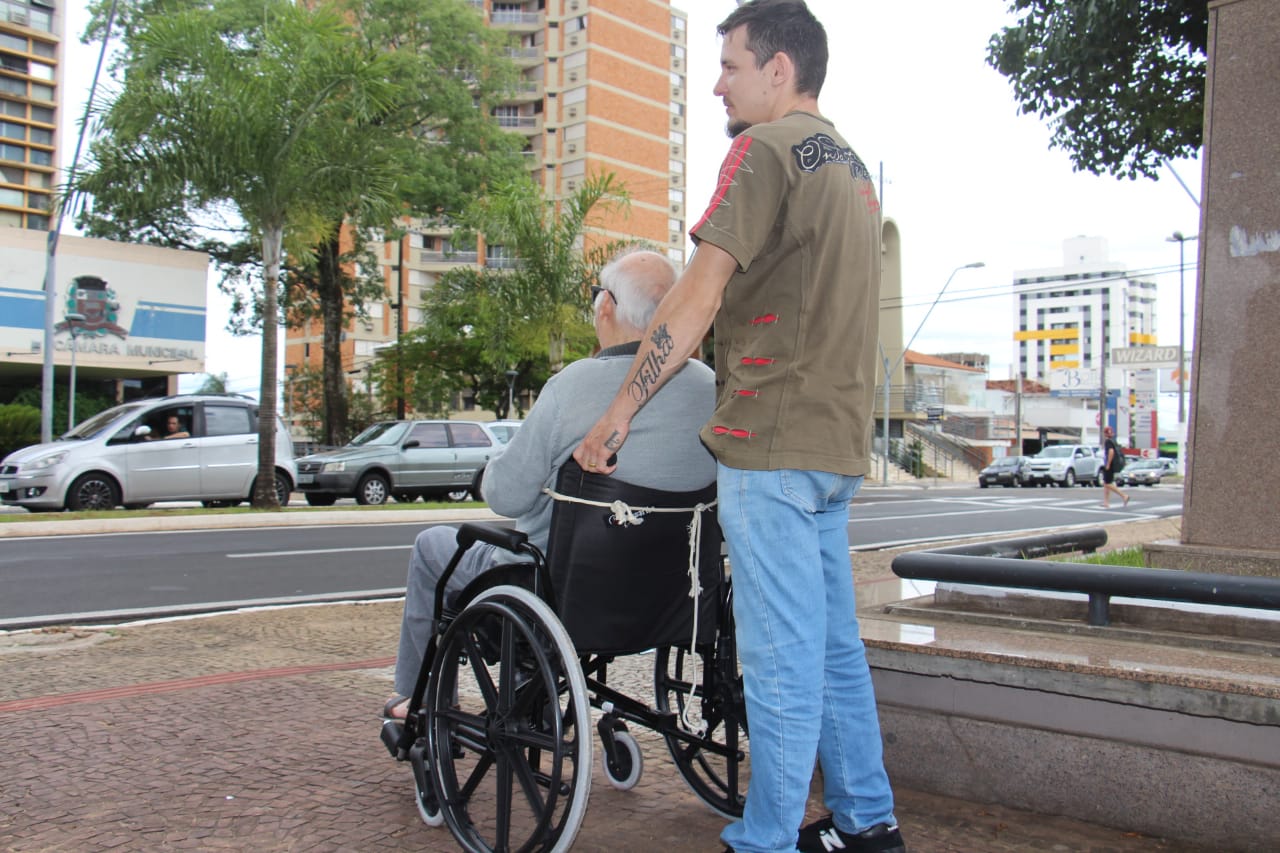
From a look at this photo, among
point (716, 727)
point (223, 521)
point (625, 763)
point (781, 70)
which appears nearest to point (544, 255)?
point (223, 521)

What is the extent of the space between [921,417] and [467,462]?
4395cm

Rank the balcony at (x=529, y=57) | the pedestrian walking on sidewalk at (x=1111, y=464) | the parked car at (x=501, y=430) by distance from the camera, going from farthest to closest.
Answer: the balcony at (x=529, y=57)
the pedestrian walking on sidewalk at (x=1111, y=464)
the parked car at (x=501, y=430)

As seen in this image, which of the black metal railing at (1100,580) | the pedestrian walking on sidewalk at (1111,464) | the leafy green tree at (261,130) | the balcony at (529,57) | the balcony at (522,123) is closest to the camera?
the black metal railing at (1100,580)

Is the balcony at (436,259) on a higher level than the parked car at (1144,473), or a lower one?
higher

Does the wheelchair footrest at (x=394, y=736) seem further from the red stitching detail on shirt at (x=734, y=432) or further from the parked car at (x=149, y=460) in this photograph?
the parked car at (x=149, y=460)

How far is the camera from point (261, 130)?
1609 centimetres

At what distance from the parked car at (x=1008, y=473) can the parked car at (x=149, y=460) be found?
3121 cm

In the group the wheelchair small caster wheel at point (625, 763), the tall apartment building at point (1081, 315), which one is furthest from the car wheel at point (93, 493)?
the tall apartment building at point (1081, 315)

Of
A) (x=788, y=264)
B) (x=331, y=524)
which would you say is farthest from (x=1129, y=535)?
(x=788, y=264)

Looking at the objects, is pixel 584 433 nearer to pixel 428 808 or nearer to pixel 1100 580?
pixel 428 808

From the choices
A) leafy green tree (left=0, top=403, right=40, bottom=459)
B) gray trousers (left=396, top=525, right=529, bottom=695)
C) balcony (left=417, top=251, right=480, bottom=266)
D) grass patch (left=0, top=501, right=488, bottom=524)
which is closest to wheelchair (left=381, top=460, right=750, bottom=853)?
gray trousers (left=396, top=525, right=529, bottom=695)

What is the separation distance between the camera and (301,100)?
16.4 metres

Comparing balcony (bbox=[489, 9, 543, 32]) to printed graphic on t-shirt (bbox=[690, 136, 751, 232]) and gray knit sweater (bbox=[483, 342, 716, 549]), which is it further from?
printed graphic on t-shirt (bbox=[690, 136, 751, 232])

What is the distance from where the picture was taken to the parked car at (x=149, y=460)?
1461cm
